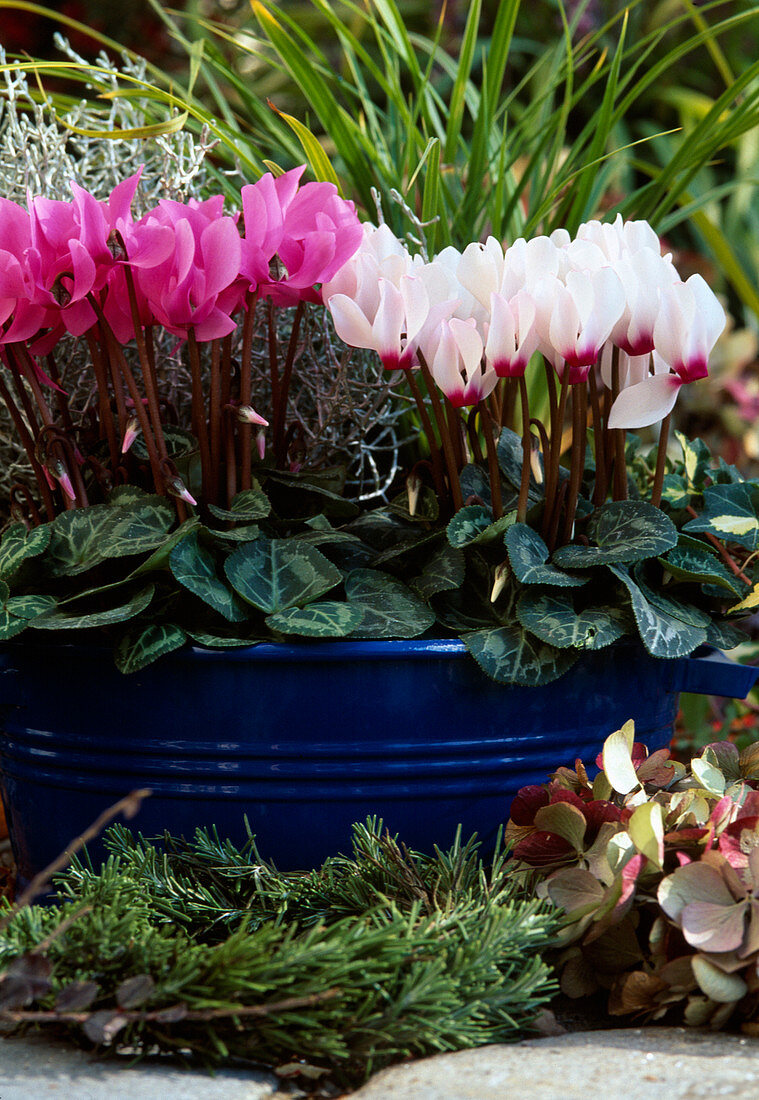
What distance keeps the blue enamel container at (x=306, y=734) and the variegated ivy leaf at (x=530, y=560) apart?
0.26 ft

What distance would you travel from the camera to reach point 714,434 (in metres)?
2.89

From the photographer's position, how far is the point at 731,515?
1.03m

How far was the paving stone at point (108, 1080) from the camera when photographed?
592mm

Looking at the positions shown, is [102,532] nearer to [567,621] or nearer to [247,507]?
[247,507]

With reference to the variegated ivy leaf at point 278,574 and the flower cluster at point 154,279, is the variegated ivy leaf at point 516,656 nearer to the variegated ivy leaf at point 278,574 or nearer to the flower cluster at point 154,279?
the variegated ivy leaf at point 278,574

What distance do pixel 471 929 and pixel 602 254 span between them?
551 millimetres

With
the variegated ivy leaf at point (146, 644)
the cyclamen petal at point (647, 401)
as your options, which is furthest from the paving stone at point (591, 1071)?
the cyclamen petal at point (647, 401)

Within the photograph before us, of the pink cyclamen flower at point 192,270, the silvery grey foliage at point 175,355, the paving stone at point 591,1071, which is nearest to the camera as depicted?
the paving stone at point 591,1071

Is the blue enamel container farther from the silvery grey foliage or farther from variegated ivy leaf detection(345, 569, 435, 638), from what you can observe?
the silvery grey foliage

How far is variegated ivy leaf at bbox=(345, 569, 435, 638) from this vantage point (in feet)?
2.86

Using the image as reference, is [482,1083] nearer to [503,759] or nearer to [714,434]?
[503,759]

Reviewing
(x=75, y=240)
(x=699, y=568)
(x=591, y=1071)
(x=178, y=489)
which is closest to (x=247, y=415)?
(x=178, y=489)

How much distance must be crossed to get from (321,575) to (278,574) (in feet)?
0.13

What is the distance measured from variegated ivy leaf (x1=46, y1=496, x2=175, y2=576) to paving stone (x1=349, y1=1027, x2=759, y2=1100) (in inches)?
18.0
